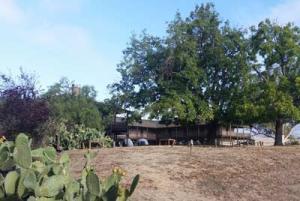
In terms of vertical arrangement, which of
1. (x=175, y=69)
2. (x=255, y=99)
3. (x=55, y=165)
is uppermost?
(x=175, y=69)

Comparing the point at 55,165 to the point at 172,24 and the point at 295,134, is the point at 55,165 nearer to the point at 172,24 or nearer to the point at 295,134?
the point at 172,24

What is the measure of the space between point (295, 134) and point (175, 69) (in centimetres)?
1375

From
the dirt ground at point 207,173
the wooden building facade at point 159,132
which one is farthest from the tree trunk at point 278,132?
the wooden building facade at point 159,132

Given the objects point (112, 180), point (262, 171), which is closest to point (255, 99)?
point (262, 171)

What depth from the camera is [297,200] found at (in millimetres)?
13586

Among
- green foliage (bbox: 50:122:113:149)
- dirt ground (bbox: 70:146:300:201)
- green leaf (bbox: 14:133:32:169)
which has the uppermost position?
green foliage (bbox: 50:122:113:149)

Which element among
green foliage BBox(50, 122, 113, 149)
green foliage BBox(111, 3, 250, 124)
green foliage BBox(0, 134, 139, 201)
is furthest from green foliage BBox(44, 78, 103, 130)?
green foliage BBox(0, 134, 139, 201)

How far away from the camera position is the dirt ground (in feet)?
45.9

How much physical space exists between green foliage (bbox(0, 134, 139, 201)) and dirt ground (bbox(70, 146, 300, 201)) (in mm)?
8474

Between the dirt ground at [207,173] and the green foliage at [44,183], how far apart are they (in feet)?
27.8

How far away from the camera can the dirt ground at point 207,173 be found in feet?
45.9

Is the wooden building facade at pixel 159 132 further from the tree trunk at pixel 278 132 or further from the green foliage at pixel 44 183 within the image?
the green foliage at pixel 44 183

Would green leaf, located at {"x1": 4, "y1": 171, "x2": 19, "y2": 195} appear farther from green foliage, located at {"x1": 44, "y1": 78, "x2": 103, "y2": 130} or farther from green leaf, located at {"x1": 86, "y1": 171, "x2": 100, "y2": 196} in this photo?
green foliage, located at {"x1": 44, "y1": 78, "x2": 103, "y2": 130}

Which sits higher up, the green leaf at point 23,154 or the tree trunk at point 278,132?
the tree trunk at point 278,132
